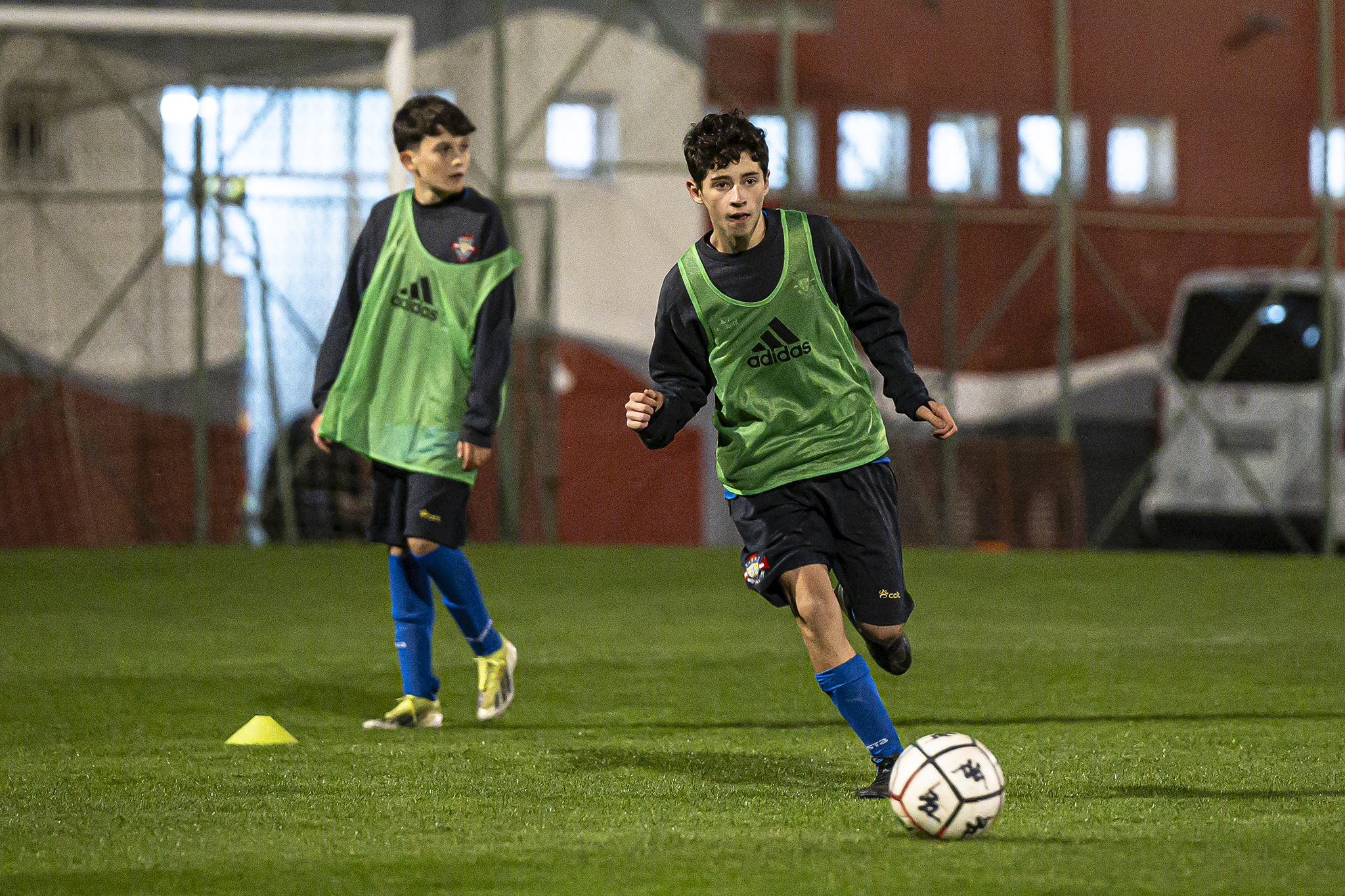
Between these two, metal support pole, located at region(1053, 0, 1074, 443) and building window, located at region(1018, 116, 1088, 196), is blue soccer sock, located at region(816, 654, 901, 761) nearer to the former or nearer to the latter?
metal support pole, located at region(1053, 0, 1074, 443)

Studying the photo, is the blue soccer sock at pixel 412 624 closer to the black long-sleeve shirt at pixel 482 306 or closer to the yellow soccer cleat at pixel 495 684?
the yellow soccer cleat at pixel 495 684

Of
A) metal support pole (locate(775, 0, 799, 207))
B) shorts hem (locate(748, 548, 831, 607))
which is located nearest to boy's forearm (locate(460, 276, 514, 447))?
shorts hem (locate(748, 548, 831, 607))

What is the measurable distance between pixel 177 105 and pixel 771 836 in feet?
38.3

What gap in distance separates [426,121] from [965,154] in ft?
39.0

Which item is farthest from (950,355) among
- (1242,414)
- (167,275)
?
(167,275)

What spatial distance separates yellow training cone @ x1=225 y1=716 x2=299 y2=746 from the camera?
16.5 ft

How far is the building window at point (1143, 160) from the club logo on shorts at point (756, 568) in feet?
44.7

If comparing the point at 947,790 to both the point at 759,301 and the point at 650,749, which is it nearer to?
the point at 759,301

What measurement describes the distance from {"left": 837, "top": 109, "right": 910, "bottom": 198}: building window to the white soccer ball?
1283 centimetres

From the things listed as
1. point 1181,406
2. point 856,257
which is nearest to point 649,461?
point 1181,406

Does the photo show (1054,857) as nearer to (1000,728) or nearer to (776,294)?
(776,294)

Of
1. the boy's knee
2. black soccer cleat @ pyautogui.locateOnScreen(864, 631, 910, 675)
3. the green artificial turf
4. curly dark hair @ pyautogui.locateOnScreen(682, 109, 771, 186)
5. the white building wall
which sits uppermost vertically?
the white building wall

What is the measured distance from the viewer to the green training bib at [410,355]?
5344mm

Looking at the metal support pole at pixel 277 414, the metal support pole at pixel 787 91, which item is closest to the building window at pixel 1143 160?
the metal support pole at pixel 787 91
